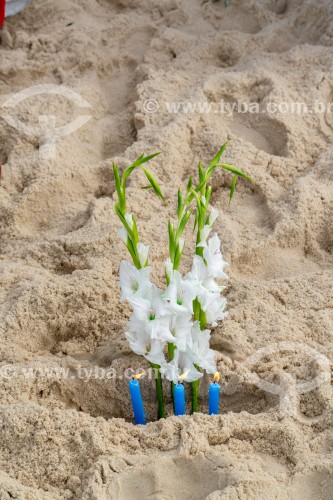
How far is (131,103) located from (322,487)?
1.70 metres

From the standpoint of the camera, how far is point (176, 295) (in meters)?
1.54

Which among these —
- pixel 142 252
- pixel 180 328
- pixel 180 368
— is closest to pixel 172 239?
pixel 142 252

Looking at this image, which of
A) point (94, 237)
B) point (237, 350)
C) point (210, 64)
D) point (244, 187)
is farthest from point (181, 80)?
point (237, 350)

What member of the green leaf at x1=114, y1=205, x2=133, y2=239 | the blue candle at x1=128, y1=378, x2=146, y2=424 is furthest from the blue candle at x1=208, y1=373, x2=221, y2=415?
the green leaf at x1=114, y1=205, x2=133, y2=239

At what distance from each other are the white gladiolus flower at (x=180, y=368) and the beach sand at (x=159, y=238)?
10cm

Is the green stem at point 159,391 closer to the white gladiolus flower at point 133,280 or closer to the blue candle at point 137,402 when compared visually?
the blue candle at point 137,402

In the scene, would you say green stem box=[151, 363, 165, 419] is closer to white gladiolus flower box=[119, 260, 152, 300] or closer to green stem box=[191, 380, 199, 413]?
green stem box=[191, 380, 199, 413]

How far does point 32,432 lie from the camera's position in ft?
5.27

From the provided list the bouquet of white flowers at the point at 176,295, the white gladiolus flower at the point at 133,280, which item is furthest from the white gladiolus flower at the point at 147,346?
the white gladiolus flower at the point at 133,280

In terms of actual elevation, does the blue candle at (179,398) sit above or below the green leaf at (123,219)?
below

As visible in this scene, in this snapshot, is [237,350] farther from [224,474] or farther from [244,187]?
[244,187]

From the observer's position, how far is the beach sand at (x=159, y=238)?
1566mm

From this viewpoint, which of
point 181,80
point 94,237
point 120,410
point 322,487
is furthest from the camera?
Result: point 181,80

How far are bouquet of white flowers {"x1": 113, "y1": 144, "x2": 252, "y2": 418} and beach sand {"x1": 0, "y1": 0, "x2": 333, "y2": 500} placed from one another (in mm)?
153
